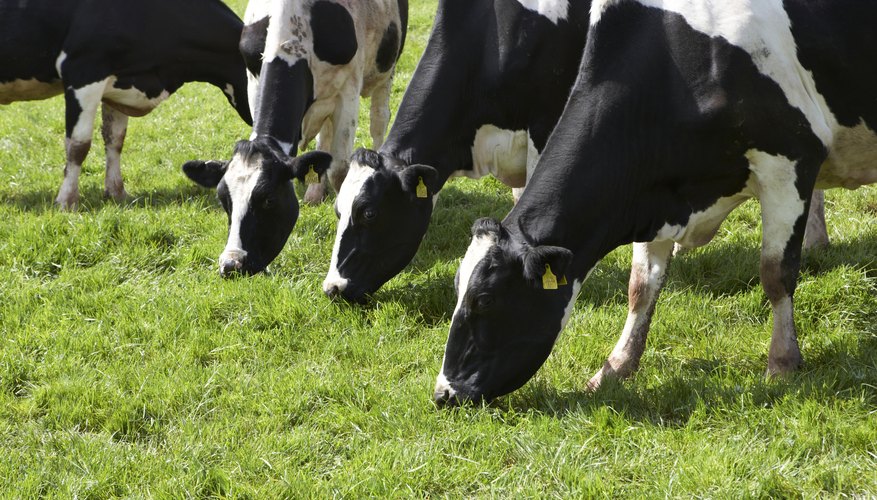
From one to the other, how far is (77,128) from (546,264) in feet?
22.9

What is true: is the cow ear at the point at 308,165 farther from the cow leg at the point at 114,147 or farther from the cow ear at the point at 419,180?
the cow leg at the point at 114,147

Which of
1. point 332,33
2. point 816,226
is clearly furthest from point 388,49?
point 816,226

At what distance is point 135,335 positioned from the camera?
6.80 meters

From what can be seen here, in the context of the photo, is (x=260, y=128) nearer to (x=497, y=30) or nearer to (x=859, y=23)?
(x=497, y=30)

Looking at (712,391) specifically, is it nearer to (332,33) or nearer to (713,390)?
(713,390)

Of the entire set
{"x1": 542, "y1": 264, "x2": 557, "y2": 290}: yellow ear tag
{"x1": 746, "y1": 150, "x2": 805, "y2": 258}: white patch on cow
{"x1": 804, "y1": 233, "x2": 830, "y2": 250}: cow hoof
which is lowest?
{"x1": 542, "y1": 264, "x2": 557, "y2": 290}: yellow ear tag

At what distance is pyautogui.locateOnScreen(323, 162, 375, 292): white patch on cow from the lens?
23.2 ft

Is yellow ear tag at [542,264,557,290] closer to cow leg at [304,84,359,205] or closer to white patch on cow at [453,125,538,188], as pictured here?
white patch on cow at [453,125,538,188]

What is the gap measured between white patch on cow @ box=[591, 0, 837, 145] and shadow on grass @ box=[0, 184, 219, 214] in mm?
5612

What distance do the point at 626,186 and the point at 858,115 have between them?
1.56m

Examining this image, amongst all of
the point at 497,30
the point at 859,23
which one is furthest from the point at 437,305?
the point at 859,23

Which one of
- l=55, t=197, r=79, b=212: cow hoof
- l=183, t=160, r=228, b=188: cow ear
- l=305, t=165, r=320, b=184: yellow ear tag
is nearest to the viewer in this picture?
l=305, t=165, r=320, b=184: yellow ear tag

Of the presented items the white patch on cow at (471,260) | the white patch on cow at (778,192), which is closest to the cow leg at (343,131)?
the white patch on cow at (471,260)

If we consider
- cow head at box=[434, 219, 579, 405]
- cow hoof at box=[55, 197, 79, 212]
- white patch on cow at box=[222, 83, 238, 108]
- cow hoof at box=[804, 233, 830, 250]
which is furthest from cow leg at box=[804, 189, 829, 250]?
cow hoof at box=[55, 197, 79, 212]
